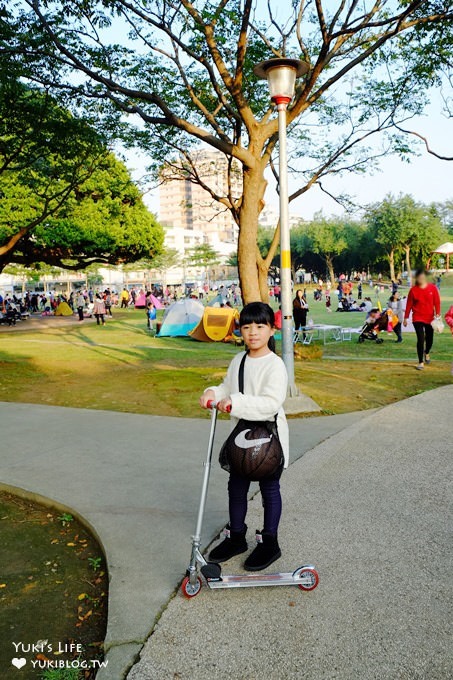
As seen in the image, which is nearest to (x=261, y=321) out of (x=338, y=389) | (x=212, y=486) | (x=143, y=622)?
(x=143, y=622)

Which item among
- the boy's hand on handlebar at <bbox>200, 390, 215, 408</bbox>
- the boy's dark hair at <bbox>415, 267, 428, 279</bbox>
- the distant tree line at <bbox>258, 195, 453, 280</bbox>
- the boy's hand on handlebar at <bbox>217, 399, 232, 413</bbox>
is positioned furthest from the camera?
the distant tree line at <bbox>258, 195, 453, 280</bbox>

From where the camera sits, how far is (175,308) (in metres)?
22.7

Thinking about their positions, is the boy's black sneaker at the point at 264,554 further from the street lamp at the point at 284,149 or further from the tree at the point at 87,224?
the tree at the point at 87,224

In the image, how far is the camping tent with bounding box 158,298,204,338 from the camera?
72.3 feet

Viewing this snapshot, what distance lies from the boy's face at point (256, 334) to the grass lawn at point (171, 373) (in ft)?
15.5

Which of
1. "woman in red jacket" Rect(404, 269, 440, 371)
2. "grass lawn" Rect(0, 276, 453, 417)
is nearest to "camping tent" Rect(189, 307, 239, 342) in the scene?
"grass lawn" Rect(0, 276, 453, 417)

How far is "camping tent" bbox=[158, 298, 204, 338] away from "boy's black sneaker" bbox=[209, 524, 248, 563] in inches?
742

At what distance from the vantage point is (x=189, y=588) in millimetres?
2809

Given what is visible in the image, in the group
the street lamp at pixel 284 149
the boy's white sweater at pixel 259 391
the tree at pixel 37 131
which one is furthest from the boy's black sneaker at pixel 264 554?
the tree at pixel 37 131

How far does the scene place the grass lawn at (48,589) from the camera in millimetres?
2581

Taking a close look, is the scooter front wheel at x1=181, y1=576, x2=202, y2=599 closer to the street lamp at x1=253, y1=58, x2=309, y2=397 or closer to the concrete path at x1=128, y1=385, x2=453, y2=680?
the concrete path at x1=128, y1=385, x2=453, y2=680

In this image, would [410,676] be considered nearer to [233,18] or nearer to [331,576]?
[331,576]

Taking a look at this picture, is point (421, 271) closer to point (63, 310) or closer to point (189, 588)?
point (189, 588)

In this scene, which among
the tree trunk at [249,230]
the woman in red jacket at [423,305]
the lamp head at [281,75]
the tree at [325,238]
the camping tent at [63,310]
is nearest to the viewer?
the lamp head at [281,75]
